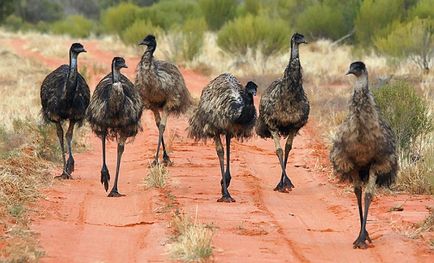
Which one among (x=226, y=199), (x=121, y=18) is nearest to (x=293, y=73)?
(x=226, y=199)

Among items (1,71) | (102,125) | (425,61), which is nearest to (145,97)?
(102,125)

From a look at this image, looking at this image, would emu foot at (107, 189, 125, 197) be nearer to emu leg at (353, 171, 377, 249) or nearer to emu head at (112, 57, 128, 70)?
emu head at (112, 57, 128, 70)

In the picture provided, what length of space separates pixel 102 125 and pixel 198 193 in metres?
1.59

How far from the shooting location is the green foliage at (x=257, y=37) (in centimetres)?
3172

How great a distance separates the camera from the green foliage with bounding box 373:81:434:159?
14070mm

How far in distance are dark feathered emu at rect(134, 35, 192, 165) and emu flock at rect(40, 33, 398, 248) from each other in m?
0.02

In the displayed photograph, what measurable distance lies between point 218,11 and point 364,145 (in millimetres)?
36203

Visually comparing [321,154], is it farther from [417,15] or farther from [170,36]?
[170,36]

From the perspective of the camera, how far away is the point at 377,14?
3341cm

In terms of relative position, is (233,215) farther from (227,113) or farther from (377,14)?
(377,14)

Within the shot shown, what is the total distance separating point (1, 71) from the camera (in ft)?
99.0

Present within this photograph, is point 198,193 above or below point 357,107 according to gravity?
below

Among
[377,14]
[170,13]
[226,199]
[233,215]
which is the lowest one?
[170,13]

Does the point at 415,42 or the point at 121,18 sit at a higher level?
the point at 415,42
